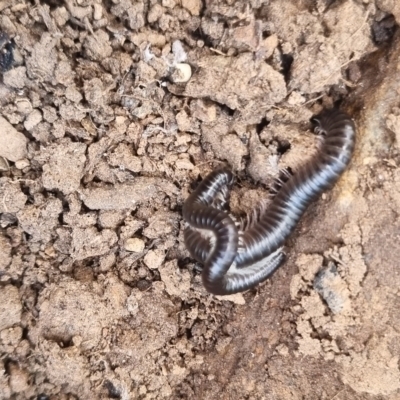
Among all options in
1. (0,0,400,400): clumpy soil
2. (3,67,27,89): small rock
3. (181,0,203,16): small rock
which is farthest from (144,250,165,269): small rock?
(181,0,203,16): small rock

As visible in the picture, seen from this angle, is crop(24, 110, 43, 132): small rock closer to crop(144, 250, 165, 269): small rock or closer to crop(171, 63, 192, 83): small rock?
crop(171, 63, 192, 83): small rock

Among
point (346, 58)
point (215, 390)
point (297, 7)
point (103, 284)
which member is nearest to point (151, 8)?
point (297, 7)

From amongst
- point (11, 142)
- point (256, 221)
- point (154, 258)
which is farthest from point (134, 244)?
point (11, 142)

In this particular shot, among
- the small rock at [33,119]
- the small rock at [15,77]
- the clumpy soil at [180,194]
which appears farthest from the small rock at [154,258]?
the small rock at [15,77]

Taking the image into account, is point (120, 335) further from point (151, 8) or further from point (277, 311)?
point (151, 8)

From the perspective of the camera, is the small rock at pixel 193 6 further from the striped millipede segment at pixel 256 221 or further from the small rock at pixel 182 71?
the striped millipede segment at pixel 256 221

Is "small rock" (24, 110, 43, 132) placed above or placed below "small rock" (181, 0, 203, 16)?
below
